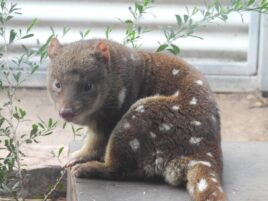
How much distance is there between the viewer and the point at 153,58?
5066 millimetres

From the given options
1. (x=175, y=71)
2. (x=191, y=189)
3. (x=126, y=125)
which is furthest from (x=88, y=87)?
(x=191, y=189)

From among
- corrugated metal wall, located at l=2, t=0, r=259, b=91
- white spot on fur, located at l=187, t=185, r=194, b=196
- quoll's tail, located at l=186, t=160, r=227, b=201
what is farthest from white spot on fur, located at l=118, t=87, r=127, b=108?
corrugated metal wall, located at l=2, t=0, r=259, b=91

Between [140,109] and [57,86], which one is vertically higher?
[57,86]

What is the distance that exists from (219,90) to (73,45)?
3959 mm

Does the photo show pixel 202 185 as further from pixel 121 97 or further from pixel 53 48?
pixel 53 48

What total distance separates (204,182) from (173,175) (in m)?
0.28

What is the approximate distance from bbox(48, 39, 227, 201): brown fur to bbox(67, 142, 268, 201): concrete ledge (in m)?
0.06

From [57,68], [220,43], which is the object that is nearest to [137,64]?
[57,68]

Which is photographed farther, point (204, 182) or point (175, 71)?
point (175, 71)

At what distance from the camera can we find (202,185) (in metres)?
4.32

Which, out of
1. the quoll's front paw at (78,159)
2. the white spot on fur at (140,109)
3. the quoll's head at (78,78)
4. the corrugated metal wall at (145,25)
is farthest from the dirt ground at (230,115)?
the white spot on fur at (140,109)

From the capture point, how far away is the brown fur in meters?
4.57

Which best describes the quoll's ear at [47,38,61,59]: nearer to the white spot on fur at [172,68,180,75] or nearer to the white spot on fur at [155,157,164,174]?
the white spot on fur at [172,68,180,75]

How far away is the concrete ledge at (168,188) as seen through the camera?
4508mm
